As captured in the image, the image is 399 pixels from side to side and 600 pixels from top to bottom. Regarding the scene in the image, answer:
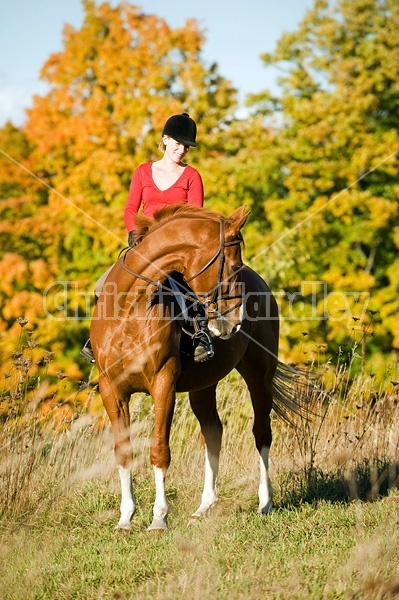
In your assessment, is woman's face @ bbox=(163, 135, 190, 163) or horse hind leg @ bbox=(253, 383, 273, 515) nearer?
woman's face @ bbox=(163, 135, 190, 163)

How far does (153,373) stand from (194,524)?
121cm

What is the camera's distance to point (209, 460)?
726 cm

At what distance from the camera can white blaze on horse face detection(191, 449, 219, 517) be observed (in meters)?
6.89

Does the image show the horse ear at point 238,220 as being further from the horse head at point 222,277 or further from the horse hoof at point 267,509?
the horse hoof at point 267,509

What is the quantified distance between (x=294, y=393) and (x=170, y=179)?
2616 mm

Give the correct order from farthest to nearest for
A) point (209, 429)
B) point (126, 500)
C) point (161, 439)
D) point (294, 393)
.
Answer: point (294, 393)
point (209, 429)
point (126, 500)
point (161, 439)

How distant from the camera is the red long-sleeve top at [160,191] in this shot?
679 centimetres

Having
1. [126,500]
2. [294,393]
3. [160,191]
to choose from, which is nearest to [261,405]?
[294,393]

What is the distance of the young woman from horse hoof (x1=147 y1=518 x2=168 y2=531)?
1575 mm

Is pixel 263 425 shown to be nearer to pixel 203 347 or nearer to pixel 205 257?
pixel 203 347

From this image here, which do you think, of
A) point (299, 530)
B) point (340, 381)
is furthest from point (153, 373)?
point (340, 381)

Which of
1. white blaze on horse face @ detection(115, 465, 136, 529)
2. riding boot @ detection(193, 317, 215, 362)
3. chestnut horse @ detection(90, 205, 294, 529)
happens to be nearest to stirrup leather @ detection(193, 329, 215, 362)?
riding boot @ detection(193, 317, 215, 362)

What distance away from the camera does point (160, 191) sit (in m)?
6.85

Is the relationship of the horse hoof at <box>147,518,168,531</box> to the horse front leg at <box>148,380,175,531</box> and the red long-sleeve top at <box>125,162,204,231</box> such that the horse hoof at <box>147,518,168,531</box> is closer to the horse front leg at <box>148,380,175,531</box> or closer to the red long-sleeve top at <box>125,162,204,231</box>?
the horse front leg at <box>148,380,175,531</box>
